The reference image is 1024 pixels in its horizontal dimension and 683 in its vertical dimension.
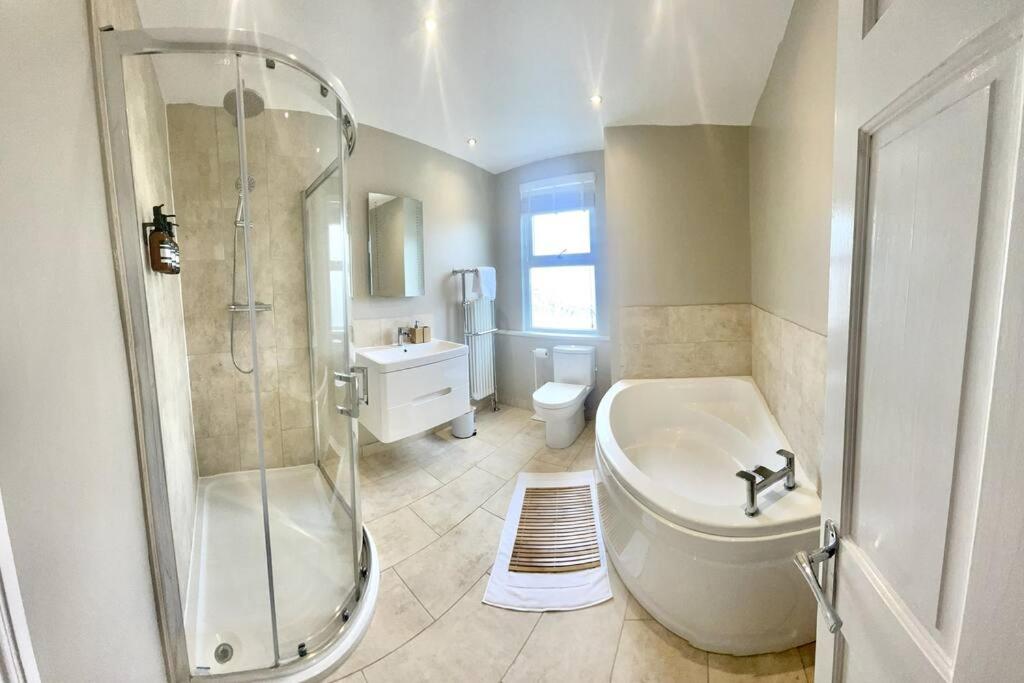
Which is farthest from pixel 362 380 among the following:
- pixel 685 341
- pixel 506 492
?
pixel 685 341

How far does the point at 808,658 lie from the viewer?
1230mm

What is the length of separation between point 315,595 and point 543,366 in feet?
7.78

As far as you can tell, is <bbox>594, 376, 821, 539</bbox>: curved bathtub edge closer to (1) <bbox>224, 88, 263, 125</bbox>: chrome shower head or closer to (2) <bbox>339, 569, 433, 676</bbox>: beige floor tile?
(2) <bbox>339, 569, 433, 676</bbox>: beige floor tile

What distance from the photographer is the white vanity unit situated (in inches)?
89.7

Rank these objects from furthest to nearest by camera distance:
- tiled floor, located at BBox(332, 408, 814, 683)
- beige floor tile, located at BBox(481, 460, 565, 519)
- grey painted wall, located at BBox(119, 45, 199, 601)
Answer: beige floor tile, located at BBox(481, 460, 565, 519) → tiled floor, located at BBox(332, 408, 814, 683) → grey painted wall, located at BBox(119, 45, 199, 601)

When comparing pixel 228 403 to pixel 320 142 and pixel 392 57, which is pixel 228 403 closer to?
pixel 320 142

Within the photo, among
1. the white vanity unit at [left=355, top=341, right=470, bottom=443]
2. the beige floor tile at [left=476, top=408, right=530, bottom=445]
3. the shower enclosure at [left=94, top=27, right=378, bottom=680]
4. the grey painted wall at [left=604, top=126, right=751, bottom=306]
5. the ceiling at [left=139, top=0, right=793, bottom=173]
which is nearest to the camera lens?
the shower enclosure at [left=94, top=27, right=378, bottom=680]

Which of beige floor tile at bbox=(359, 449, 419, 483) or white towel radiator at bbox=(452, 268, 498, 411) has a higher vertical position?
white towel radiator at bbox=(452, 268, 498, 411)

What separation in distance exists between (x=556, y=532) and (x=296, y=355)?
1.75 m

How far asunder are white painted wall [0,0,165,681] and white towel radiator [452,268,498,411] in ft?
8.18

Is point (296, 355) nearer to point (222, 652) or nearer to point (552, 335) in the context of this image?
point (222, 652)

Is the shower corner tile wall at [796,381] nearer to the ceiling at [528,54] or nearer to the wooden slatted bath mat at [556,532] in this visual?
the wooden slatted bath mat at [556,532]

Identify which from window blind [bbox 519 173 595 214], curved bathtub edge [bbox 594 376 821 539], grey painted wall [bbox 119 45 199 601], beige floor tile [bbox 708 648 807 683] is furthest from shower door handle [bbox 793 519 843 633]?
window blind [bbox 519 173 595 214]

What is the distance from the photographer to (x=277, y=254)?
6.84 ft
